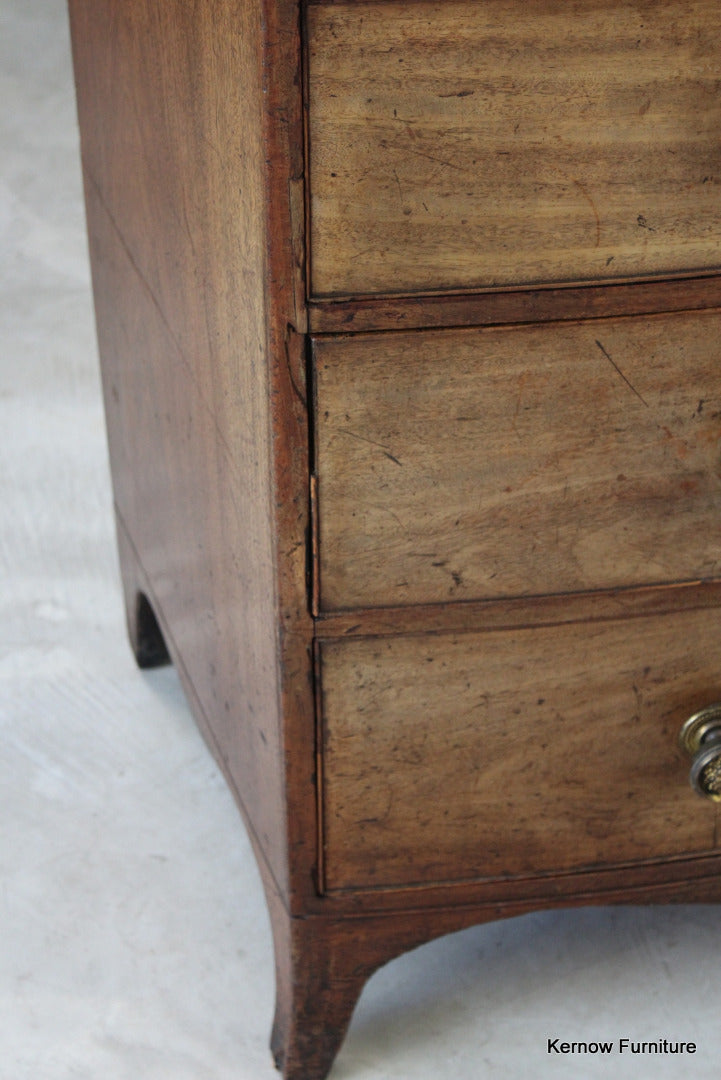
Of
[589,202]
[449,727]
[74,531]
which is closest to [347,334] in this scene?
[589,202]

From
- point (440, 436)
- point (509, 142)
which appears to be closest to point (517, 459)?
point (440, 436)

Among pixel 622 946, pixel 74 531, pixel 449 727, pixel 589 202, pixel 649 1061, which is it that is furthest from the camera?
pixel 74 531

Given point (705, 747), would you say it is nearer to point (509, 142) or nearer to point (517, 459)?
point (517, 459)

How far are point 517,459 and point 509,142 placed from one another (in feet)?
0.66

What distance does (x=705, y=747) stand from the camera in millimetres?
1110

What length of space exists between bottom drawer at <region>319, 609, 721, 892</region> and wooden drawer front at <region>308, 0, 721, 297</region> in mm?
262

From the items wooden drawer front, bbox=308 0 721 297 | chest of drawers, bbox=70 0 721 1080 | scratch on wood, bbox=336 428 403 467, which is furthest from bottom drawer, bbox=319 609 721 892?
wooden drawer front, bbox=308 0 721 297

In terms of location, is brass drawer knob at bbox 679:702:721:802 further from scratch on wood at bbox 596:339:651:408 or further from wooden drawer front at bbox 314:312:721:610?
scratch on wood at bbox 596:339:651:408

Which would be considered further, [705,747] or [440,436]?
→ [705,747]

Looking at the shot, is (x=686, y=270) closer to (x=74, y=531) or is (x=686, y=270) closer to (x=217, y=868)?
(x=217, y=868)

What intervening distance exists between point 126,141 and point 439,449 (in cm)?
46

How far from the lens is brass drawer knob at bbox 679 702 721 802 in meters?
1.09

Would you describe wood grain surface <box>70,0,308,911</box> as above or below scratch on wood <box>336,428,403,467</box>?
above

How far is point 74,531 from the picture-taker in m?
1.92
